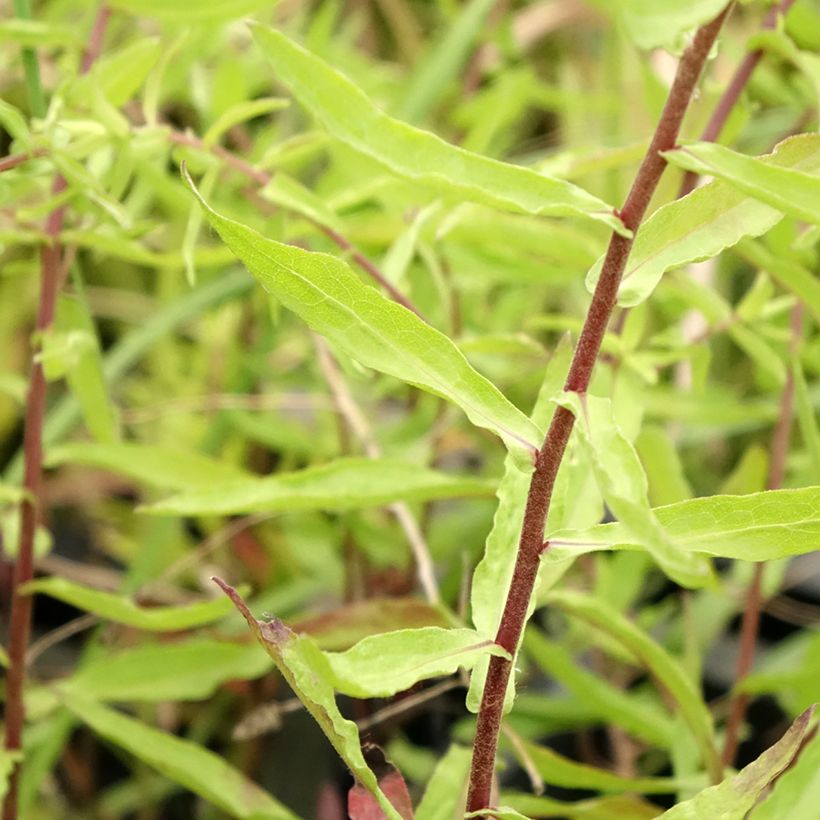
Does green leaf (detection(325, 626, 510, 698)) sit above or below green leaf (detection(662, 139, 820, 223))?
below

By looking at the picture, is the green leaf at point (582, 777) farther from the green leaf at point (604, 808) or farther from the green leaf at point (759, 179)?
the green leaf at point (759, 179)

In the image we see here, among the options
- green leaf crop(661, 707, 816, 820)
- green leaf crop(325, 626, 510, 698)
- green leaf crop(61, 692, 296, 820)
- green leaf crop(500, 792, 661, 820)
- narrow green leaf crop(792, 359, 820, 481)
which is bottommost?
green leaf crop(61, 692, 296, 820)

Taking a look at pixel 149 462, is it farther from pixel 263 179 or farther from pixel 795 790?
pixel 795 790

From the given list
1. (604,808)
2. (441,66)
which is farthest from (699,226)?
(441,66)

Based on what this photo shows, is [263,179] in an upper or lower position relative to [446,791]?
upper

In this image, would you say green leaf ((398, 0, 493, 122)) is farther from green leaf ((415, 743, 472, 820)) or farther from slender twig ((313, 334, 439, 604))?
green leaf ((415, 743, 472, 820))

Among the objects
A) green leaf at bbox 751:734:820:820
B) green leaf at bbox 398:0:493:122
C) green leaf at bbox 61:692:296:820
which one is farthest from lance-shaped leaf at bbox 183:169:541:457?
green leaf at bbox 398:0:493:122

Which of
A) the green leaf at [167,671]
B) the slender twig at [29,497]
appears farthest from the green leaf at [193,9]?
the green leaf at [167,671]
